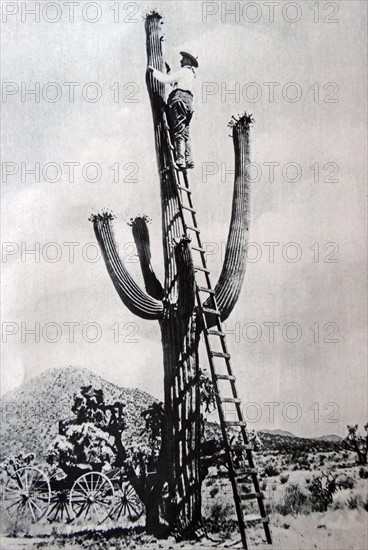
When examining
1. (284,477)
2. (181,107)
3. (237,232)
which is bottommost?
(284,477)

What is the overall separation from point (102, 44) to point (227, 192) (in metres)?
1.74

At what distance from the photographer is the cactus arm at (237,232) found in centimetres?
507

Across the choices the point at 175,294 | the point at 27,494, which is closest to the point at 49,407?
the point at 27,494

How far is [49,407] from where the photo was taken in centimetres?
500

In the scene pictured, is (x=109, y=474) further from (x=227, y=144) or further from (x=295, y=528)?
(x=227, y=144)

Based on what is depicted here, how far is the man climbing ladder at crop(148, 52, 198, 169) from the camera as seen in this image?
17.8 ft

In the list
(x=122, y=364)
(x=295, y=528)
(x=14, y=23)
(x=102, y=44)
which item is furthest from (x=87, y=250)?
(x=295, y=528)

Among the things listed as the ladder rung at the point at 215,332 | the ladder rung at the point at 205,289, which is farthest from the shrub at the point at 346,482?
the ladder rung at the point at 205,289

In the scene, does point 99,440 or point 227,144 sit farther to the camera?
point 227,144

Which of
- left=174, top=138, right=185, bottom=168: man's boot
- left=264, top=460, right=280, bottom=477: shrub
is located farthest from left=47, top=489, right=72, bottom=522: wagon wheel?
left=174, top=138, right=185, bottom=168: man's boot

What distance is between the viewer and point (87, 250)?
5332mm

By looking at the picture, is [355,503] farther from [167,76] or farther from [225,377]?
Answer: [167,76]

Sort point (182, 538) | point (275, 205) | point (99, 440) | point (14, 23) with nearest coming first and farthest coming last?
point (182, 538) < point (99, 440) < point (275, 205) < point (14, 23)

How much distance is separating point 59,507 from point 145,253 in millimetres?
2111
